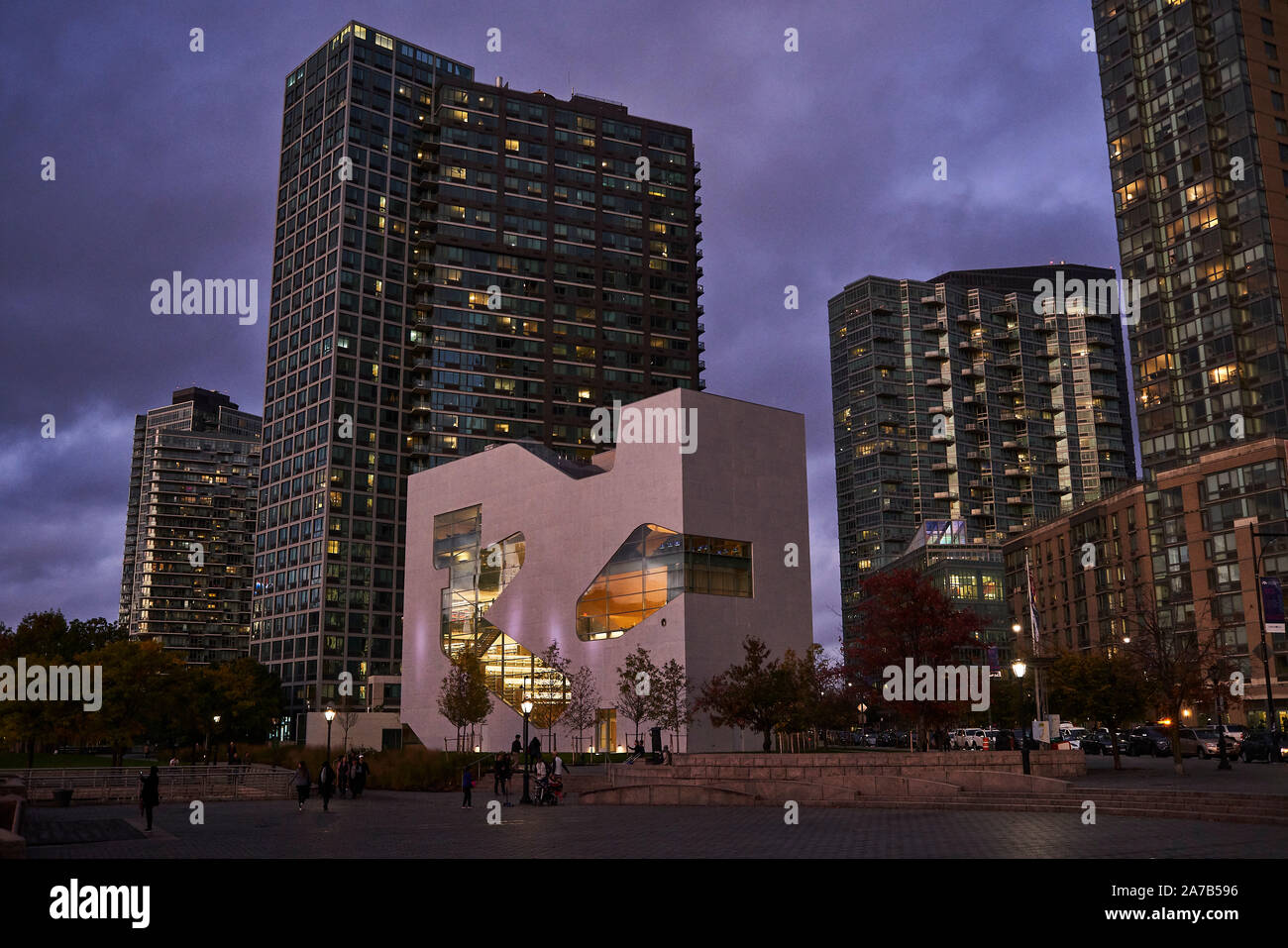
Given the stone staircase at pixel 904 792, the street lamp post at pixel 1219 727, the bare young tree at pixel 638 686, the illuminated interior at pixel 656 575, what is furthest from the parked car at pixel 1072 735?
the stone staircase at pixel 904 792

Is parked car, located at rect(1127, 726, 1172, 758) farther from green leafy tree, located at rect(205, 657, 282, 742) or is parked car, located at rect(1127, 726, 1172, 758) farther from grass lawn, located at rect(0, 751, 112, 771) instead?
green leafy tree, located at rect(205, 657, 282, 742)

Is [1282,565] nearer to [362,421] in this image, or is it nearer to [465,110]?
[362,421]

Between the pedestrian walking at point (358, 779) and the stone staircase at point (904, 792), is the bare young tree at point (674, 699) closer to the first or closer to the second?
the stone staircase at point (904, 792)

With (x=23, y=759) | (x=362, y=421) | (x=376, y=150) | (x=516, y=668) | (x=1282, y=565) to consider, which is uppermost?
(x=376, y=150)

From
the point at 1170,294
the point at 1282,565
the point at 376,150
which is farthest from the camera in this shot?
the point at 376,150

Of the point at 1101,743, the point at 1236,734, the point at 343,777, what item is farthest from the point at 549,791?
the point at 1236,734

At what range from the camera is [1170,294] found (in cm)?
10306

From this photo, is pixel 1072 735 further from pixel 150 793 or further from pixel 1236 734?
pixel 150 793

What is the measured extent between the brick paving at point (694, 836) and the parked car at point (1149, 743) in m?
34.6

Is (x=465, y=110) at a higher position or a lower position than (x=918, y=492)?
higher

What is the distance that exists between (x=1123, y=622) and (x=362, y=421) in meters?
94.0

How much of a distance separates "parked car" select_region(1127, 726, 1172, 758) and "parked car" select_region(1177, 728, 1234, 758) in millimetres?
930

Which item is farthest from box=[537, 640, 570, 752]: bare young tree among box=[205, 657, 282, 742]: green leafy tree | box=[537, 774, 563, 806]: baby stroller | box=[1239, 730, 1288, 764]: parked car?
box=[205, 657, 282, 742]: green leafy tree
